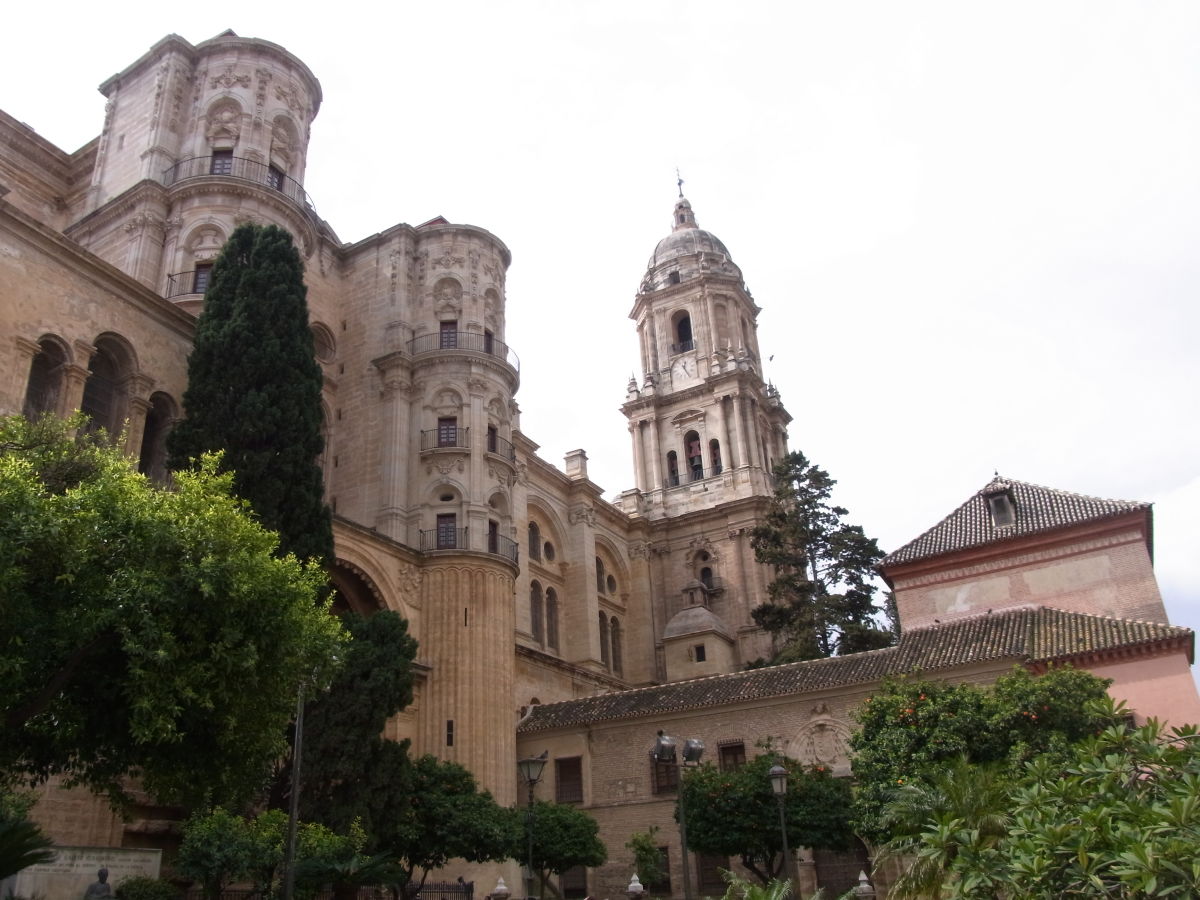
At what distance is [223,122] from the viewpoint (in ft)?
93.9

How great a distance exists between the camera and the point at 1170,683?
20406mm

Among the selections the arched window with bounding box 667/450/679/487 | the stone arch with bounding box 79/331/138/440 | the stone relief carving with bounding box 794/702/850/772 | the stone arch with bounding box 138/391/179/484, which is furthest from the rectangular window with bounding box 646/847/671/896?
the arched window with bounding box 667/450/679/487

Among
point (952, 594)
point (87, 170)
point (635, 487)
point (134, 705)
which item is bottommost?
point (134, 705)

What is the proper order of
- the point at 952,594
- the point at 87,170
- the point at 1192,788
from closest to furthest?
the point at 1192,788 → the point at 952,594 → the point at 87,170

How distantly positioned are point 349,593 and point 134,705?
47.0ft

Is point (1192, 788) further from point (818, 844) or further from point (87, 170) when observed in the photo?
point (87, 170)

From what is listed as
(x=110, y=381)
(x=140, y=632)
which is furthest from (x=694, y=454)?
(x=140, y=632)

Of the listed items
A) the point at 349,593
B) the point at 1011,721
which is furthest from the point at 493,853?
the point at 1011,721

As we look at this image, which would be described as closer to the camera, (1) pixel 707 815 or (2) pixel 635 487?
(1) pixel 707 815

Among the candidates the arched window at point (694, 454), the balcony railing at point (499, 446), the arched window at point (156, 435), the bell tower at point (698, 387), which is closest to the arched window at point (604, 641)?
the bell tower at point (698, 387)

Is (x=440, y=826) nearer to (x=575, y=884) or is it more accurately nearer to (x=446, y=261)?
(x=575, y=884)

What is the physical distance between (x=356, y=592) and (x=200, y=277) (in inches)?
356

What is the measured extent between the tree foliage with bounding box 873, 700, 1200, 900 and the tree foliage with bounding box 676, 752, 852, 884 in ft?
27.2

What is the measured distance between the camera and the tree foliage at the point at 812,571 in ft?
112
